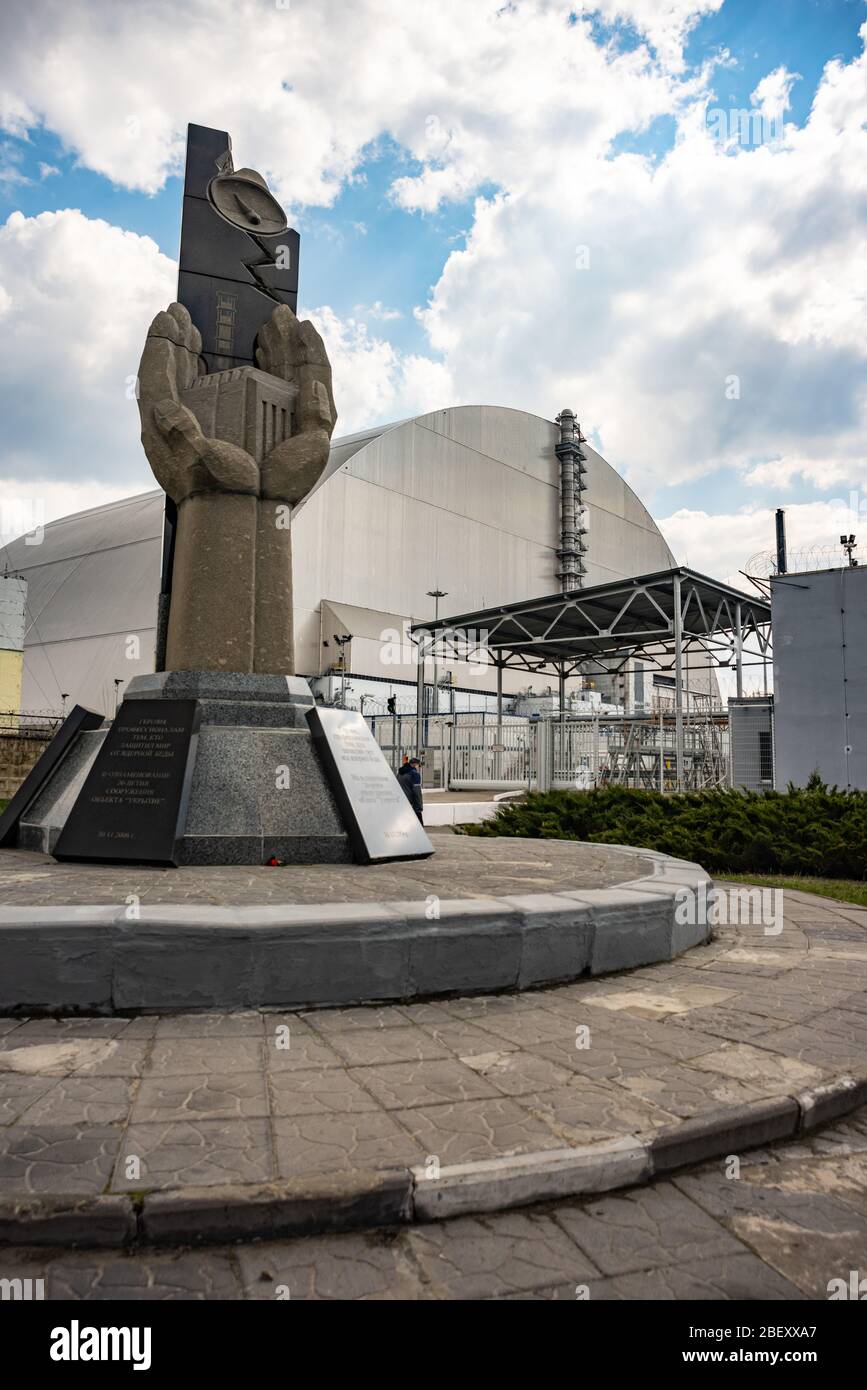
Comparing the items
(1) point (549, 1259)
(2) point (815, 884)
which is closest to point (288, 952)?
(1) point (549, 1259)

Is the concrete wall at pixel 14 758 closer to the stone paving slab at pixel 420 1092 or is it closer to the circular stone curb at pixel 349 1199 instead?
the stone paving slab at pixel 420 1092

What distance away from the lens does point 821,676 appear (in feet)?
54.4

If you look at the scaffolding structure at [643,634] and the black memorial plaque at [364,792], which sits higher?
the scaffolding structure at [643,634]

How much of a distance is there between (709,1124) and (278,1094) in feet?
4.84

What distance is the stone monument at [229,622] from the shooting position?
20.2 feet

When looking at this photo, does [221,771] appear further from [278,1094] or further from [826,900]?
[826,900]

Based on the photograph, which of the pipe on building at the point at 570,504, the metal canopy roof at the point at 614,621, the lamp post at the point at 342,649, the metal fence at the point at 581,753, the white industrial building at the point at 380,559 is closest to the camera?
the metal fence at the point at 581,753

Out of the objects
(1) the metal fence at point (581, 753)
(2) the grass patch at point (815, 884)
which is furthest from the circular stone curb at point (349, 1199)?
(1) the metal fence at point (581, 753)

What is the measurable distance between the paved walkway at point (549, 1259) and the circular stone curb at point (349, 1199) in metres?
0.04

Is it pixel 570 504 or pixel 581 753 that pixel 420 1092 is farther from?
pixel 570 504

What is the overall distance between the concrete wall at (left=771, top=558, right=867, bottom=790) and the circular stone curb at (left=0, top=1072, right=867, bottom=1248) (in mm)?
15269

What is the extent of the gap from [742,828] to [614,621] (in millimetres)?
14987

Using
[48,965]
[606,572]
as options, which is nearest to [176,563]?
[48,965]

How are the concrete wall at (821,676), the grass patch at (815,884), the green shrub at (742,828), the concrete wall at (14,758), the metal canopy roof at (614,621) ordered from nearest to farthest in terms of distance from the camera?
1. the grass patch at (815,884)
2. the green shrub at (742,828)
3. the concrete wall at (821,676)
4. the metal canopy roof at (614,621)
5. the concrete wall at (14,758)
